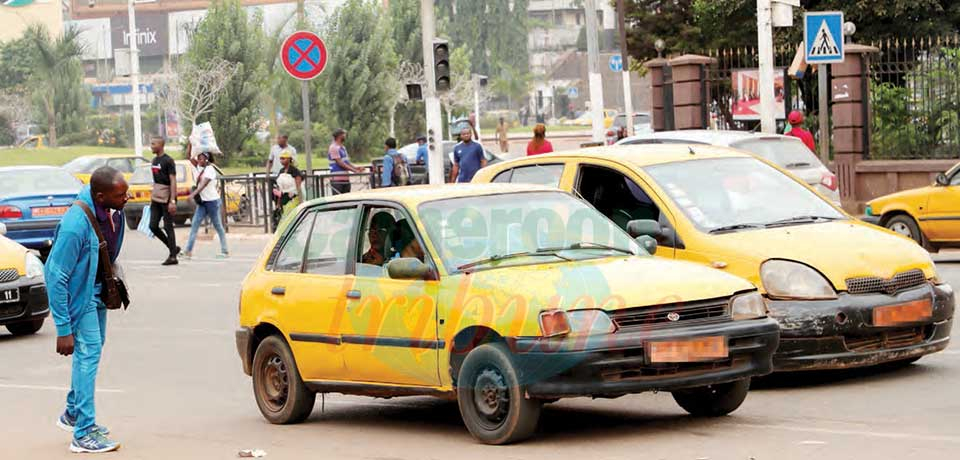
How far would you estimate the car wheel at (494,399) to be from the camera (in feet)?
27.8

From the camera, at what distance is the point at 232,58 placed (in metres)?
67.1

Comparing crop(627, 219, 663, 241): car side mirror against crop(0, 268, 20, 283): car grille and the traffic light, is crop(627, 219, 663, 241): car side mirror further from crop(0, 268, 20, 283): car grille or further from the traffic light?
the traffic light

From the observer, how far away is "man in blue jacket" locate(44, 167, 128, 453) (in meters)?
9.08

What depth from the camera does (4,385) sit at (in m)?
12.9

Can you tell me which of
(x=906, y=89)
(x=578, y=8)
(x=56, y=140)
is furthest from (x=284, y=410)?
(x=578, y=8)

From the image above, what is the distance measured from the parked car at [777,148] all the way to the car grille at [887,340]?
7.38 m

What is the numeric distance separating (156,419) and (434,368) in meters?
2.62

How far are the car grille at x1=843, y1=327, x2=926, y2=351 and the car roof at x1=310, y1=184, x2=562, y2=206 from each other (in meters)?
2.02

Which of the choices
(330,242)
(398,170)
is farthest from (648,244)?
(398,170)

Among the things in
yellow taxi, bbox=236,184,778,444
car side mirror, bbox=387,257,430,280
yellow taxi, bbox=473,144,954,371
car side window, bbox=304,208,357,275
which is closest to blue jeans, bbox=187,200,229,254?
yellow taxi, bbox=473,144,954,371

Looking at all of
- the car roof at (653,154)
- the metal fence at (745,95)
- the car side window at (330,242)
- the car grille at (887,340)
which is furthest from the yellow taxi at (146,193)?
the car grille at (887,340)

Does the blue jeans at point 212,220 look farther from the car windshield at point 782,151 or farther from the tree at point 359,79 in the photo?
the tree at point 359,79

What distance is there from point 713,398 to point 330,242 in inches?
93.9

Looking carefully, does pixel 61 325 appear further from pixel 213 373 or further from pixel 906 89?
pixel 906 89
